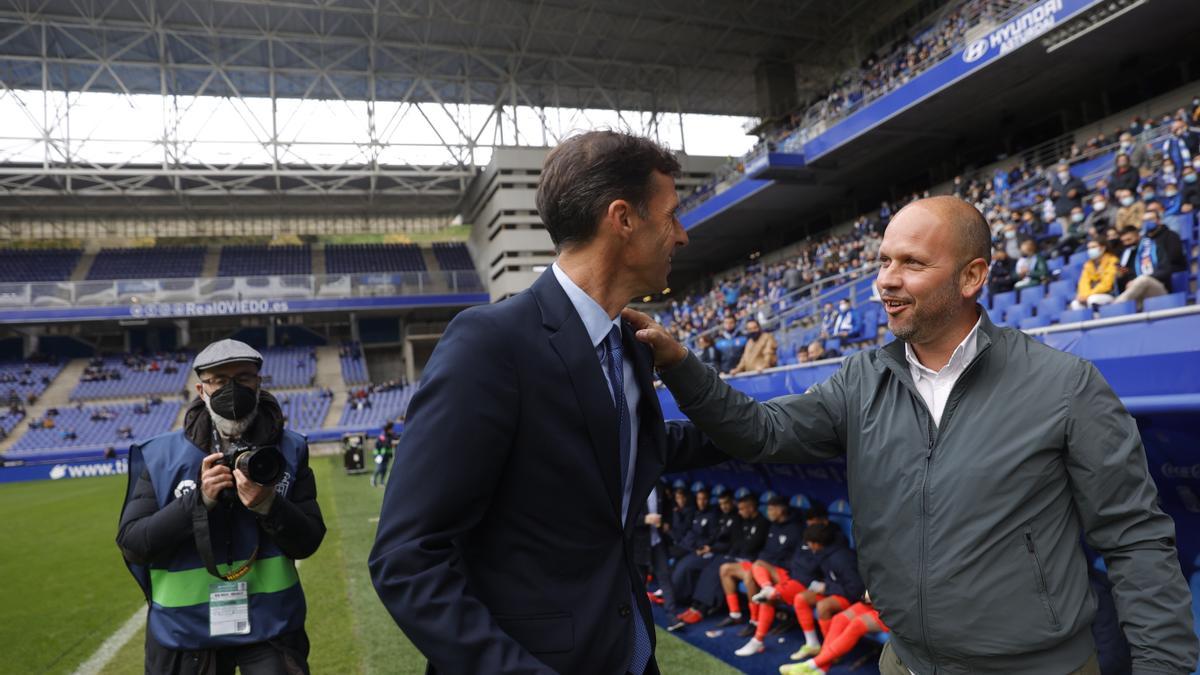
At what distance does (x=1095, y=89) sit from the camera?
17.7 meters

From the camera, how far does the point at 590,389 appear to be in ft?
4.82

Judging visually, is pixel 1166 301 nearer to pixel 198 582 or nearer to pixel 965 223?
pixel 965 223

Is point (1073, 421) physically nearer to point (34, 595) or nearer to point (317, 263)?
point (34, 595)

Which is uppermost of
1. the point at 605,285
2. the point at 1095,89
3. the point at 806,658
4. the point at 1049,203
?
the point at 1095,89

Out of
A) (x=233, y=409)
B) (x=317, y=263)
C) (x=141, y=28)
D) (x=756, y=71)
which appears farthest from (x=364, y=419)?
(x=233, y=409)

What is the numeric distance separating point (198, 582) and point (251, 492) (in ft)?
1.72

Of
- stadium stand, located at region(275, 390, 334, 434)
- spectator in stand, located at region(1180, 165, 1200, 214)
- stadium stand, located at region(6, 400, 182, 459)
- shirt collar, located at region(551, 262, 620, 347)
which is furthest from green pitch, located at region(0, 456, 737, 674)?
stadium stand, located at region(275, 390, 334, 434)

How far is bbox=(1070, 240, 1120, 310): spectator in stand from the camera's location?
23.6ft

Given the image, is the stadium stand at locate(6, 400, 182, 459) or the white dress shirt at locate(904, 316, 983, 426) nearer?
the white dress shirt at locate(904, 316, 983, 426)

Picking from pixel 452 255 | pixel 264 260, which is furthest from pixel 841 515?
pixel 264 260

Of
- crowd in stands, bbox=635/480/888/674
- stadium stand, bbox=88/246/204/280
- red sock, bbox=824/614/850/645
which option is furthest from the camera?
stadium stand, bbox=88/246/204/280

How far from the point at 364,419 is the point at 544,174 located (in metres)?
33.9

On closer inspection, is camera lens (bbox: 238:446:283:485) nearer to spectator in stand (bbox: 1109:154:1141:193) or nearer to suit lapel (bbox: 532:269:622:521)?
suit lapel (bbox: 532:269:622:521)

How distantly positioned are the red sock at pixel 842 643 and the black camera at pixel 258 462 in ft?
13.8
